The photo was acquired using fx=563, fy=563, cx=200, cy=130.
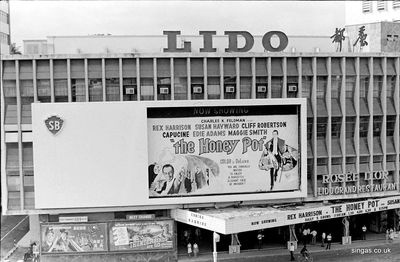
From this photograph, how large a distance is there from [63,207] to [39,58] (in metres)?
12.6

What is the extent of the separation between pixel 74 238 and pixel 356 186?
26.1m

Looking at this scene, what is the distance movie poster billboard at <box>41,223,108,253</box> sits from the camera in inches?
1858

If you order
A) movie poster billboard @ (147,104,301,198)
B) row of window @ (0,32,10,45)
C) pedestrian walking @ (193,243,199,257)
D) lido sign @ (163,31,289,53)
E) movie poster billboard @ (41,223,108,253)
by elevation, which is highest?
row of window @ (0,32,10,45)

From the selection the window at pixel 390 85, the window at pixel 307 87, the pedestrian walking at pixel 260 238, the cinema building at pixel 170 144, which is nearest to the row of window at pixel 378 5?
the window at pixel 390 85

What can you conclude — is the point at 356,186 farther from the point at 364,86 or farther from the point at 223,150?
the point at 223,150

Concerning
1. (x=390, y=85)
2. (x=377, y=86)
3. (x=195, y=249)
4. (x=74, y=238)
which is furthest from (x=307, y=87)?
(x=74, y=238)

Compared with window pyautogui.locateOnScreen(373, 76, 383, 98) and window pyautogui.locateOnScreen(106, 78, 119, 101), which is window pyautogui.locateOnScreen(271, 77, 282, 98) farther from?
window pyautogui.locateOnScreen(106, 78, 119, 101)

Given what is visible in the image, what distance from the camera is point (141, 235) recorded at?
47656mm

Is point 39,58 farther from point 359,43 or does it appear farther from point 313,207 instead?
point 359,43

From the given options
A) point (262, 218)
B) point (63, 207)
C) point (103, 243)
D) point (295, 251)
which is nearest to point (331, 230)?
point (295, 251)

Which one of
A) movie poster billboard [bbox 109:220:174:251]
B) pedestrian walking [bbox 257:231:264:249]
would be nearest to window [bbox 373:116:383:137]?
pedestrian walking [bbox 257:231:264:249]

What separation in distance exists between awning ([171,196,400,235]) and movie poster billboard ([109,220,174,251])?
1.44 m

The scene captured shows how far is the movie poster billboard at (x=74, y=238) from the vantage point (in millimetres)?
47188

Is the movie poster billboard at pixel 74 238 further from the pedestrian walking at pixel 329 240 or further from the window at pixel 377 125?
the window at pixel 377 125
